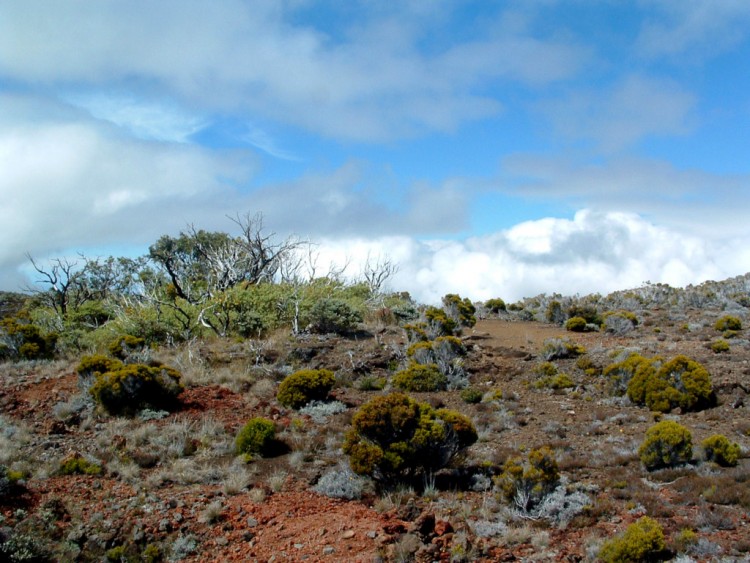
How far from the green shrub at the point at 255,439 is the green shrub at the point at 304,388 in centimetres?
268

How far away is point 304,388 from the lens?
13234 millimetres

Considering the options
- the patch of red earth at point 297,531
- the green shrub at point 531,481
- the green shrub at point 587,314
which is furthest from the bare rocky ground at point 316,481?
the green shrub at point 587,314

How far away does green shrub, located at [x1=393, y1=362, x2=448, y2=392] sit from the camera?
14727 millimetres

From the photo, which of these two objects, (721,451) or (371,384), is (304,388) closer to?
(371,384)

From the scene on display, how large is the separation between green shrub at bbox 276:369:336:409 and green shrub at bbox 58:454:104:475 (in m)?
4.59

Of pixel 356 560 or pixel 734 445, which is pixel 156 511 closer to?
pixel 356 560

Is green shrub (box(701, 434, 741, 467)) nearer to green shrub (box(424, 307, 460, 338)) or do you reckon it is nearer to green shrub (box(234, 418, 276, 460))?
green shrub (box(234, 418, 276, 460))

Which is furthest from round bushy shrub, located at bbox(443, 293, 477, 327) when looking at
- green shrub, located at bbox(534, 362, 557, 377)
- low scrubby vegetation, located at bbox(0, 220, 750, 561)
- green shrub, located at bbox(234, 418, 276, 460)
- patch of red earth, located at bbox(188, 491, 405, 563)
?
patch of red earth, located at bbox(188, 491, 405, 563)

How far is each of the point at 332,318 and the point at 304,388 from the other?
22.8 ft

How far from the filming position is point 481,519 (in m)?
7.62

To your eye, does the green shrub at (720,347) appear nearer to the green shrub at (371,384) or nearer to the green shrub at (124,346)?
the green shrub at (371,384)

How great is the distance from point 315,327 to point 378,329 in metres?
2.22

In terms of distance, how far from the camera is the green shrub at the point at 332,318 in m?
20.2

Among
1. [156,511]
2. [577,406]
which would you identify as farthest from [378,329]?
[156,511]
